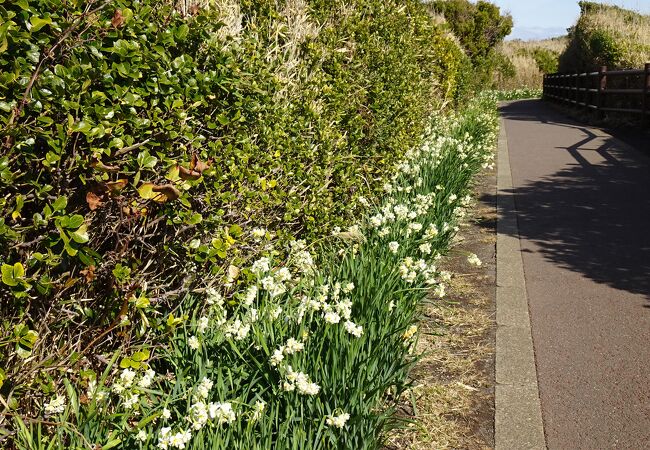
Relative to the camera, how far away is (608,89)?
18.0m

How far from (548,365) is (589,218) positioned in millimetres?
3999

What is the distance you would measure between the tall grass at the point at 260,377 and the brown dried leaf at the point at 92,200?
1.66ft

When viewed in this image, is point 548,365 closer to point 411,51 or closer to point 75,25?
point 75,25

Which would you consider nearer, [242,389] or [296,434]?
[296,434]

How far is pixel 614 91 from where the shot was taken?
674 inches

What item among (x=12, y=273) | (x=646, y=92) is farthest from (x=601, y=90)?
(x=12, y=273)

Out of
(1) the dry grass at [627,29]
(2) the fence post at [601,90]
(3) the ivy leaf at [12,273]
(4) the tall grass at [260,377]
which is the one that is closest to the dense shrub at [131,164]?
(3) the ivy leaf at [12,273]

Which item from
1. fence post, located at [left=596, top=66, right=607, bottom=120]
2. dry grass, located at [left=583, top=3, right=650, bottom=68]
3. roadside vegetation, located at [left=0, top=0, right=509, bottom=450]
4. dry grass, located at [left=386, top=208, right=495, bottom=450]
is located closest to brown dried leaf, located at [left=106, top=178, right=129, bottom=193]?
roadside vegetation, located at [left=0, top=0, right=509, bottom=450]

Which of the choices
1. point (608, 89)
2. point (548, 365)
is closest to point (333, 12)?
point (548, 365)

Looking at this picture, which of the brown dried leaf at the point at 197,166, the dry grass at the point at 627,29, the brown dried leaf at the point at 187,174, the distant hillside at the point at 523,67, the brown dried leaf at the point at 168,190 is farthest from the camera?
the distant hillside at the point at 523,67

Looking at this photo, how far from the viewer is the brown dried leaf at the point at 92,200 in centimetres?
246

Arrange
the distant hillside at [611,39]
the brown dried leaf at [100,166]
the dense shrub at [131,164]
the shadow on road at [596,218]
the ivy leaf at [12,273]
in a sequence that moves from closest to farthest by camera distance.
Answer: the ivy leaf at [12,273] → the dense shrub at [131,164] → the brown dried leaf at [100,166] → the shadow on road at [596,218] → the distant hillside at [611,39]

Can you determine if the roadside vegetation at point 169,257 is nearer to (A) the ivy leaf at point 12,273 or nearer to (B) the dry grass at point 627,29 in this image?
(A) the ivy leaf at point 12,273

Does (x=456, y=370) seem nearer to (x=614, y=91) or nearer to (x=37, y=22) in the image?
(x=37, y=22)
